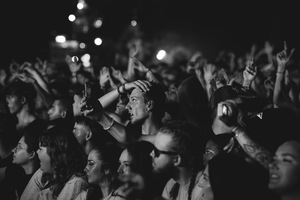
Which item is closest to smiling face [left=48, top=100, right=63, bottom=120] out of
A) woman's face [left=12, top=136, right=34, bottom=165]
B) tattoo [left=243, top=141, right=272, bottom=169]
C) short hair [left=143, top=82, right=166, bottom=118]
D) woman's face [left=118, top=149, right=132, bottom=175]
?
woman's face [left=12, top=136, right=34, bottom=165]

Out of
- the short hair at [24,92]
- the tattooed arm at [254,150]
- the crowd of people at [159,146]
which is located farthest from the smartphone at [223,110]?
the short hair at [24,92]

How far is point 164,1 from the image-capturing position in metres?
22.4

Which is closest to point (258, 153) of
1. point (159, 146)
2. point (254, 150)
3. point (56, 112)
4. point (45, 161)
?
point (254, 150)

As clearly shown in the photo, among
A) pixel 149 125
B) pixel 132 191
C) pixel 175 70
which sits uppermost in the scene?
pixel 132 191

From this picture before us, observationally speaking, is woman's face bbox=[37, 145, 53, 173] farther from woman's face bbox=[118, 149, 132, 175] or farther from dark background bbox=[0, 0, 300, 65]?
dark background bbox=[0, 0, 300, 65]

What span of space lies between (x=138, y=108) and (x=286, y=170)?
2.05 meters

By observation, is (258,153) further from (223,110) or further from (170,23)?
(170,23)

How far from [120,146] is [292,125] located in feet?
5.34

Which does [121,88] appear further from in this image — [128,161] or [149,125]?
[128,161]

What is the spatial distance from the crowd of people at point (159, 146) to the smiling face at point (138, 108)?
0.01 metres

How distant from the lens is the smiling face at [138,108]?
160 inches

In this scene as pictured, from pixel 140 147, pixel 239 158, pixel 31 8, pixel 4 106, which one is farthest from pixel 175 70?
pixel 31 8

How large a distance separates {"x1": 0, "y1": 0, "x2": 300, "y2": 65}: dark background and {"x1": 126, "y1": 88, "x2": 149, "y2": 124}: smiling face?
354 inches

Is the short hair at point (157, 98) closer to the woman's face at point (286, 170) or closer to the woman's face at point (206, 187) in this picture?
the woman's face at point (206, 187)
